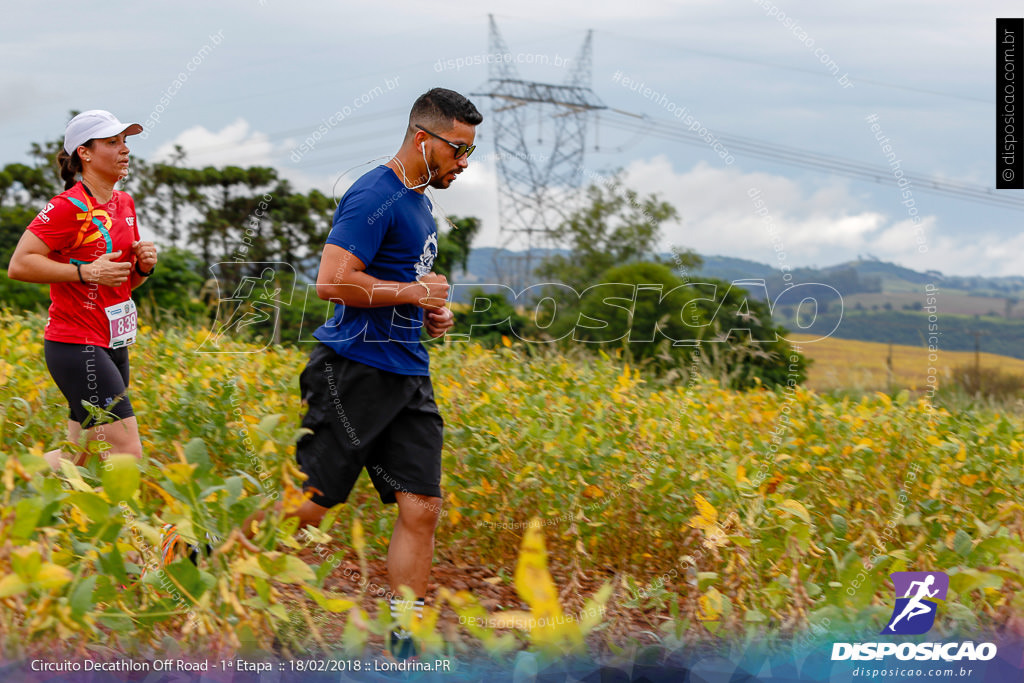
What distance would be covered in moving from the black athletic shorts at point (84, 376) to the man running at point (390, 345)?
999 millimetres

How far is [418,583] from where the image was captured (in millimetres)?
3254

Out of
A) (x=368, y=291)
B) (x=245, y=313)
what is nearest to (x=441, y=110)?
(x=368, y=291)

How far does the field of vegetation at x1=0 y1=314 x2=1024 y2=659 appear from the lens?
1.81 m

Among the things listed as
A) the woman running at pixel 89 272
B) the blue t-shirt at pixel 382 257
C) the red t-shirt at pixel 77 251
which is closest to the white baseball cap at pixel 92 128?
the woman running at pixel 89 272

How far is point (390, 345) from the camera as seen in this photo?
3.16 m

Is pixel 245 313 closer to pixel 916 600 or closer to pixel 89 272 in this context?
pixel 89 272

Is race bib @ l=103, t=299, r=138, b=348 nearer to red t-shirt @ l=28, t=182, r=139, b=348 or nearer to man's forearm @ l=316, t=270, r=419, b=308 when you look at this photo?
red t-shirt @ l=28, t=182, r=139, b=348

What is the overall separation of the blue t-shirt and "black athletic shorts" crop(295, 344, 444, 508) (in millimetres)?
53

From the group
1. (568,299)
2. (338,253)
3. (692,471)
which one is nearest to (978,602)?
(692,471)

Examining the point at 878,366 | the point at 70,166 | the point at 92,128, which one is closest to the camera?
the point at 92,128

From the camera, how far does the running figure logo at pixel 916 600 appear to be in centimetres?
213

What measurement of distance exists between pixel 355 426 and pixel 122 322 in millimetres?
1299

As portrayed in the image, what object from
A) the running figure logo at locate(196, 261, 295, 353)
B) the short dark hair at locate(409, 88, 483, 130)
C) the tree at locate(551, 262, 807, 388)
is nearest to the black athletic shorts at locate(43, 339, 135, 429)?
the running figure logo at locate(196, 261, 295, 353)

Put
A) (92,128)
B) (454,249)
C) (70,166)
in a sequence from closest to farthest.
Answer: (92,128) < (70,166) < (454,249)
